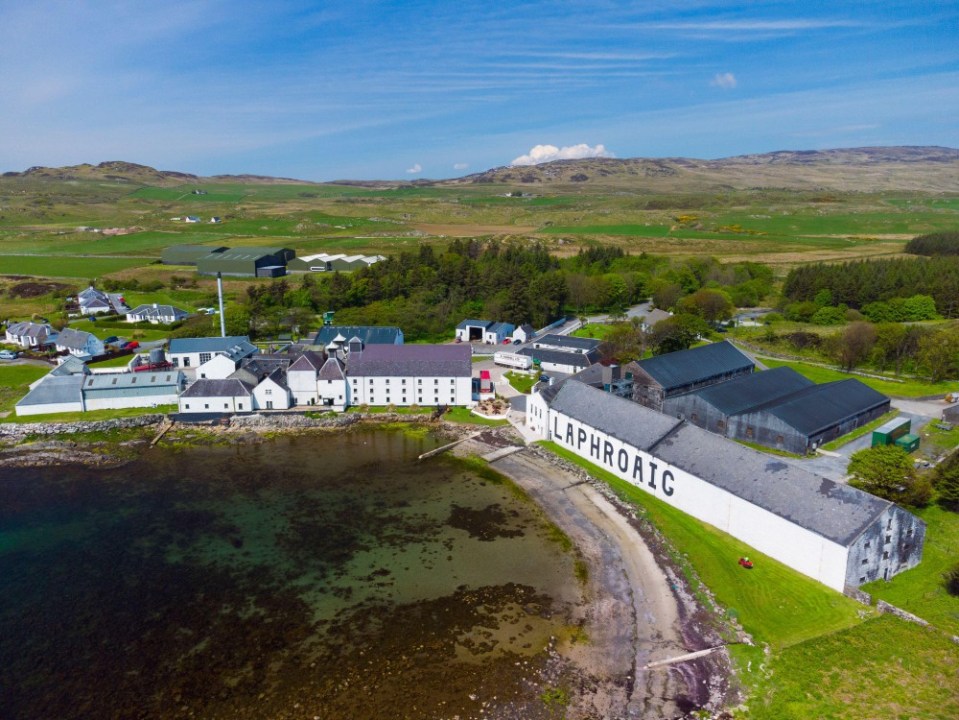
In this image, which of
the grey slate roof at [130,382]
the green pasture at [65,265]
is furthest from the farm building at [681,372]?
the green pasture at [65,265]

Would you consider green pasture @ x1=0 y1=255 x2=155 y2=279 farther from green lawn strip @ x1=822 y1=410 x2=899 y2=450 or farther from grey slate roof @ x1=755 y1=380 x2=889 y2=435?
green lawn strip @ x1=822 y1=410 x2=899 y2=450

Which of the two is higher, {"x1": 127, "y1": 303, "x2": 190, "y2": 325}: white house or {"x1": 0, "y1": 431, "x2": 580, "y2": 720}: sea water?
{"x1": 127, "y1": 303, "x2": 190, "y2": 325}: white house

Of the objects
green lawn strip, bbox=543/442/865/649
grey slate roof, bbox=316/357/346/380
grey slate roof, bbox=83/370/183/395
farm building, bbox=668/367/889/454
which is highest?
grey slate roof, bbox=316/357/346/380

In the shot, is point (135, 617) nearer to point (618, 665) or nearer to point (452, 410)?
point (618, 665)

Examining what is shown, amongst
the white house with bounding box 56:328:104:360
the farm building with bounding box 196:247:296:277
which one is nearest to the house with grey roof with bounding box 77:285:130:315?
the white house with bounding box 56:328:104:360

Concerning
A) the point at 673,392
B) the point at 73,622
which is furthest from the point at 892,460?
the point at 73,622

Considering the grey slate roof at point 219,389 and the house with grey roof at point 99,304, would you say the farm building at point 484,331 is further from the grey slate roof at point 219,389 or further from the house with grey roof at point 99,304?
the house with grey roof at point 99,304
